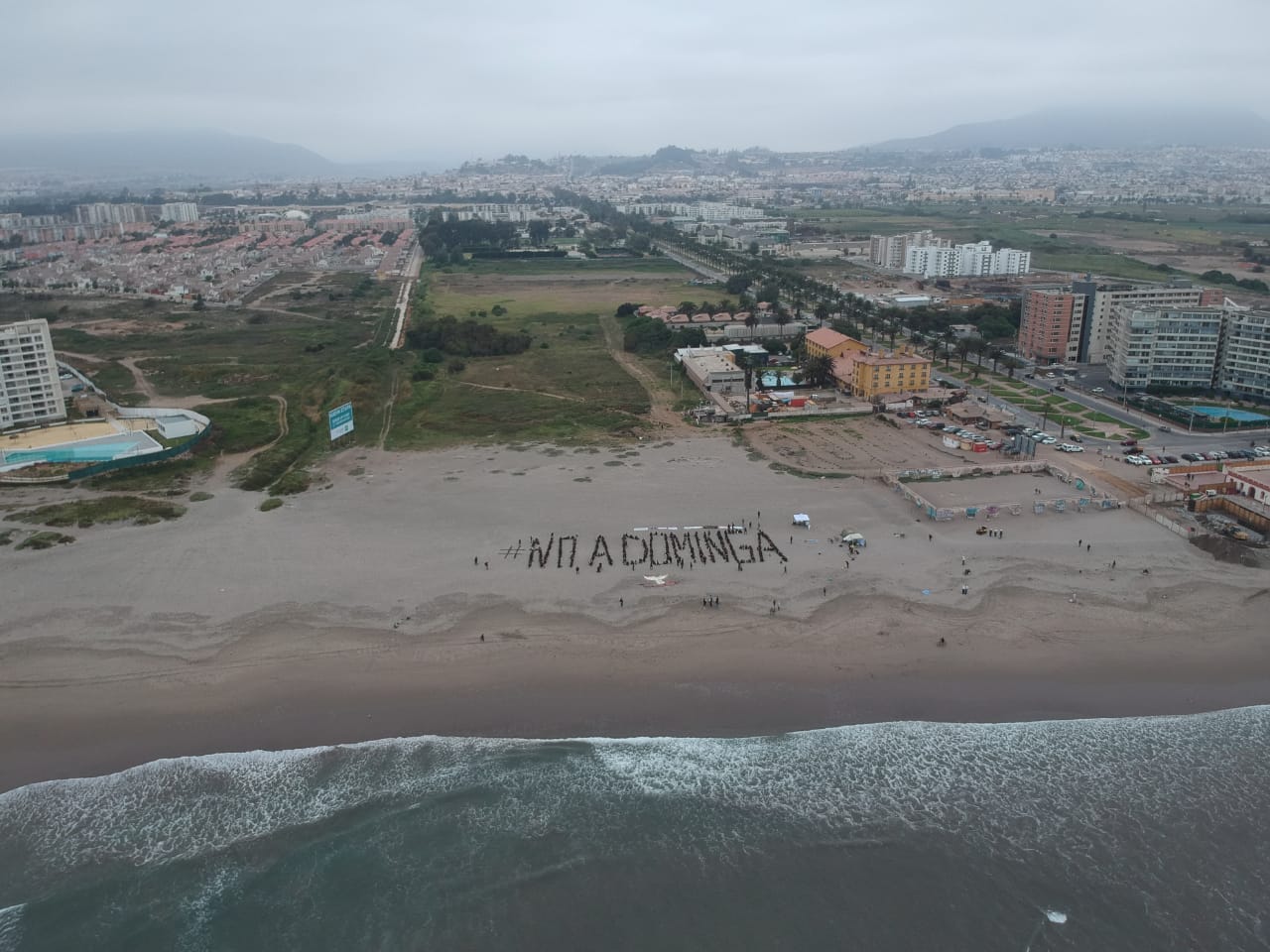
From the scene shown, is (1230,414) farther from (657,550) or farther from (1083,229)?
(1083,229)

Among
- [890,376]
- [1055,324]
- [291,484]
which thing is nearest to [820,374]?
[890,376]

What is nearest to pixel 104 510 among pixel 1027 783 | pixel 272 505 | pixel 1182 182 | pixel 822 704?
pixel 272 505

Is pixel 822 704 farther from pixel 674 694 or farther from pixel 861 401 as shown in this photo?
pixel 861 401

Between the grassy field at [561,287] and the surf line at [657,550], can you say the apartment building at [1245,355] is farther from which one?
the grassy field at [561,287]

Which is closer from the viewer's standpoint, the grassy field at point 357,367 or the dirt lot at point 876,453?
the dirt lot at point 876,453

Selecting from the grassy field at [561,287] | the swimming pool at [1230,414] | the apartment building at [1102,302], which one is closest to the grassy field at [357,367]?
the grassy field at [561,287]

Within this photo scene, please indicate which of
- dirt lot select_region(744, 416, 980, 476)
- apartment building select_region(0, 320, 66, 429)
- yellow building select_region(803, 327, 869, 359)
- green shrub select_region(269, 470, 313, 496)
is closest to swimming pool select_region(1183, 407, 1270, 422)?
dirt lot select_region(744, 416, 980, 476)
